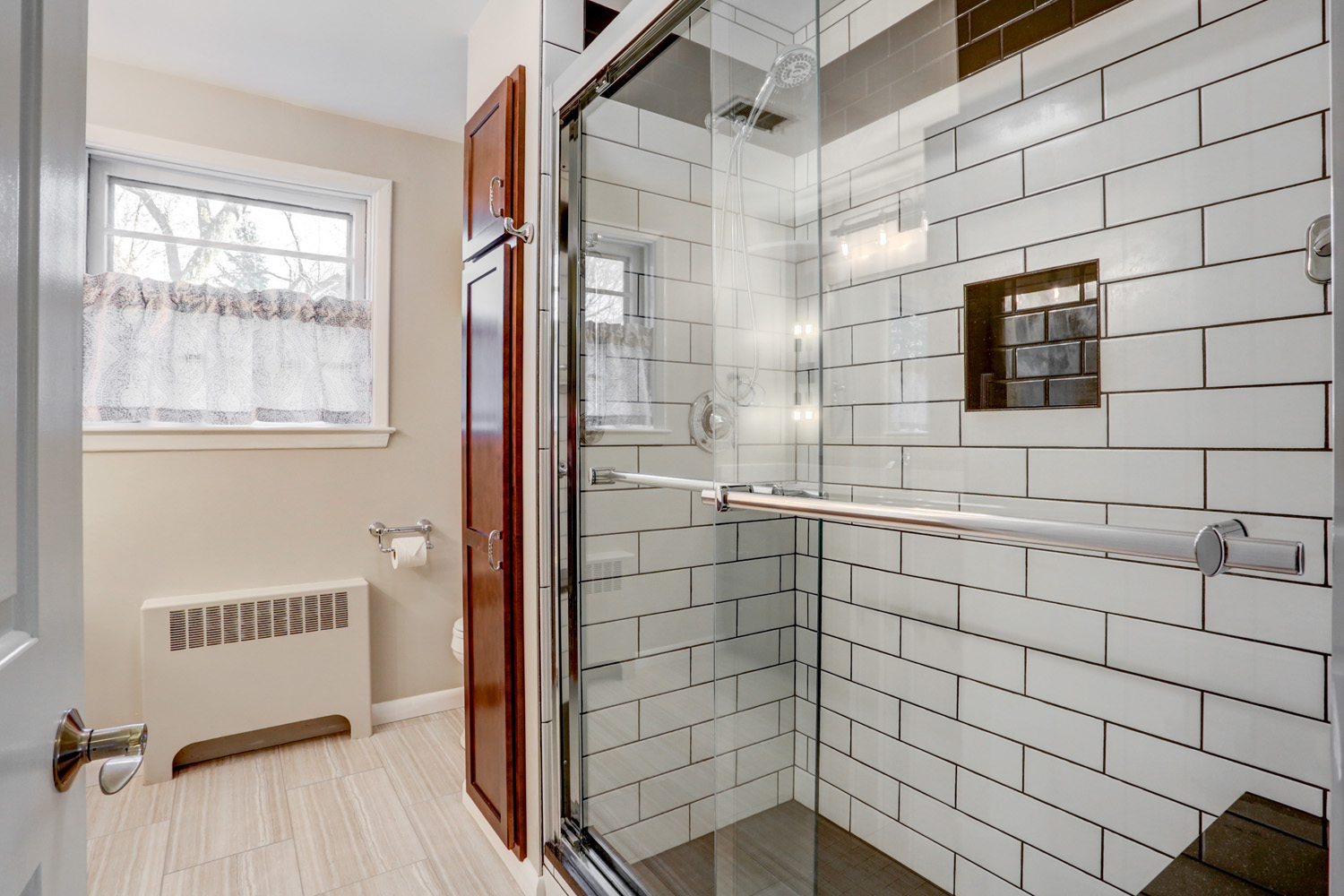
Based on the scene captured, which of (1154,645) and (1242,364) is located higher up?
(1242,364)

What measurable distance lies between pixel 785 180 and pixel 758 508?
1.87 feet

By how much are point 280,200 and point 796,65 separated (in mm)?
2395

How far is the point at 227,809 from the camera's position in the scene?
7.00ft

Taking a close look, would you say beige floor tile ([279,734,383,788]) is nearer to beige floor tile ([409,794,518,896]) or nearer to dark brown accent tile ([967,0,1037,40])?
beige floor tile ([409,794,518,896])

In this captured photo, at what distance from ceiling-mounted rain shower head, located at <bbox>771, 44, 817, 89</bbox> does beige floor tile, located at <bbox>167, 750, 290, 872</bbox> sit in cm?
240

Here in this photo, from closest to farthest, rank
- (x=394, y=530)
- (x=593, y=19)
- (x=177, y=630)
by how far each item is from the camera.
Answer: (x=593, y=19), (x=177, y=630), (x=394, y=530)

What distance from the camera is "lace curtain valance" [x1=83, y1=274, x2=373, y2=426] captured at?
2.32 metres

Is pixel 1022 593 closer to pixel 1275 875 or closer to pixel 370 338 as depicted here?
pixel 1275 875

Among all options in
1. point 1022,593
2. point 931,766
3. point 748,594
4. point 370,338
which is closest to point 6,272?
point 748,594

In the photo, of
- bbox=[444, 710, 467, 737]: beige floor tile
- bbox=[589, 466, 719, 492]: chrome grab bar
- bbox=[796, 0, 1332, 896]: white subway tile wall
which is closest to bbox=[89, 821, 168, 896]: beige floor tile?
bbox=[444, 710, 467, 737]: beige floor tile

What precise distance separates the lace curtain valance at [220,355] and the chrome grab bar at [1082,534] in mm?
2165

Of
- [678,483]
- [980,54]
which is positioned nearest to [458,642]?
[678,483]

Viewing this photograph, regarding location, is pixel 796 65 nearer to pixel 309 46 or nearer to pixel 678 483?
pixel 678 483

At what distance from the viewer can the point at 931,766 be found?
143 cm
